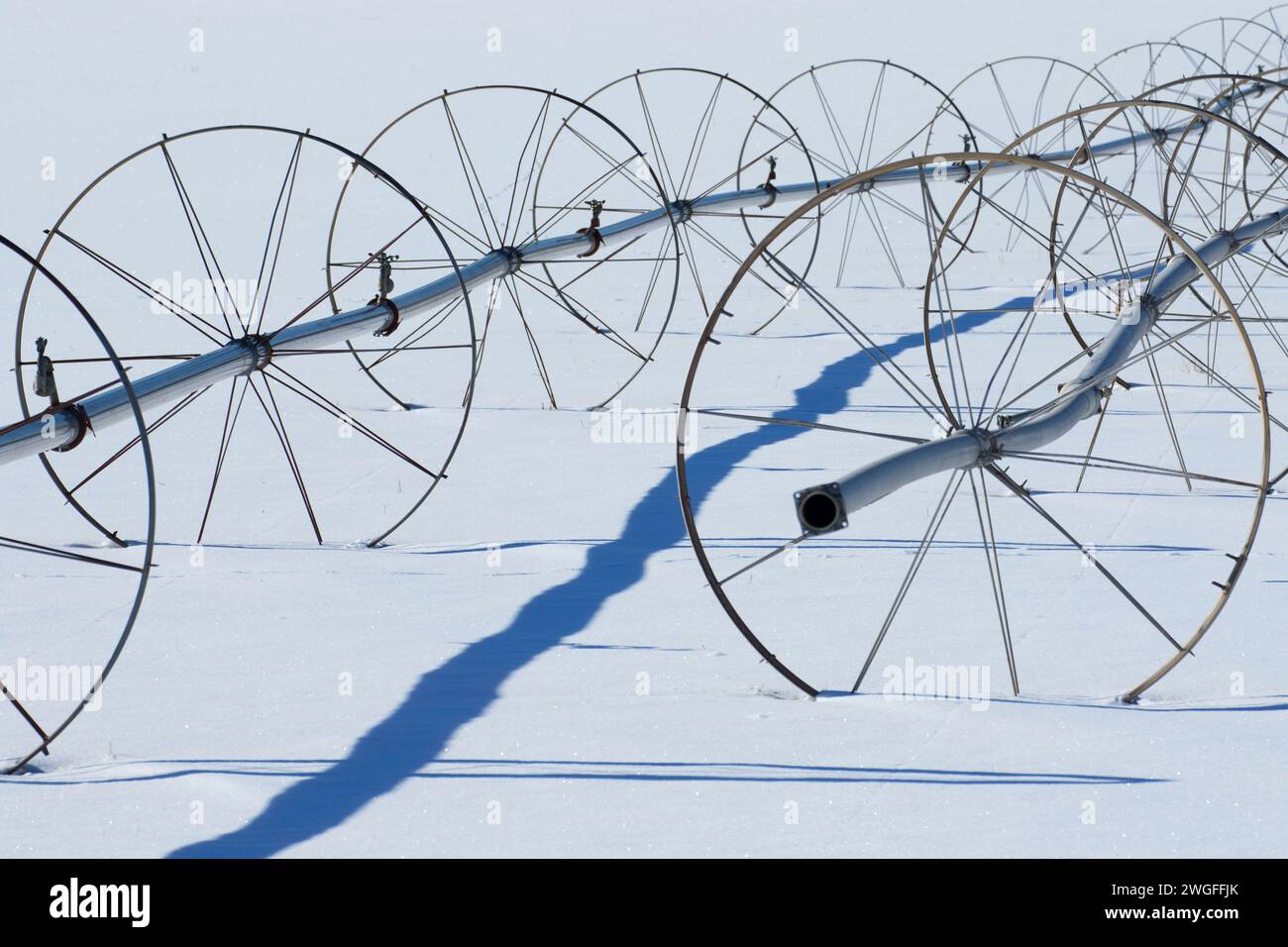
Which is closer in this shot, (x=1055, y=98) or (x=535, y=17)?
(x=1055, y=98)

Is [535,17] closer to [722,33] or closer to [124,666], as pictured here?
[722,33]

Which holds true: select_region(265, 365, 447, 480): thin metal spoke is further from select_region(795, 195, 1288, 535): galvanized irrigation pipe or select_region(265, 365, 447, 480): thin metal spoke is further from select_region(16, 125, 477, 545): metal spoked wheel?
select_region(795, 195, 1288, 535): galvanized irrigation pipe

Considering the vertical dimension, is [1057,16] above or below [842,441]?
above

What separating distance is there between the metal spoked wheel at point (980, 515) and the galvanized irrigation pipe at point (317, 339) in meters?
1.08

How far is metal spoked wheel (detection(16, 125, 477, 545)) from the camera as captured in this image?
11.0 meters

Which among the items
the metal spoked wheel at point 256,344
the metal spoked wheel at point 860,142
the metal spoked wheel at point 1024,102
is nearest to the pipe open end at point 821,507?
the metal spoked wheel at point 256,344

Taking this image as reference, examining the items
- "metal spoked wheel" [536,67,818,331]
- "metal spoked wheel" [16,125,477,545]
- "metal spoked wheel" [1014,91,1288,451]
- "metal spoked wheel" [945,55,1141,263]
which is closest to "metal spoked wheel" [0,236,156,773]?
"metal spoked wheel" [16,125,477,545]

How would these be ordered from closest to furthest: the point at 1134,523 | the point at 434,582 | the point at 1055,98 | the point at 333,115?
the point at 434,582 → the point at 1134,523 → the point at 333,115 → the point at 1055,98

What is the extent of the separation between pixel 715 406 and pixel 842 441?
1998mm

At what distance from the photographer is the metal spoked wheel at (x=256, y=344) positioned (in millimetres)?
10953

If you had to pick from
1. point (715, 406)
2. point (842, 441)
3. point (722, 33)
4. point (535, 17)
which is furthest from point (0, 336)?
point (535, 17)

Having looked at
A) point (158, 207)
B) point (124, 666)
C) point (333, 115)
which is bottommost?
point (124, 666)

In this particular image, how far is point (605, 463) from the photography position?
13.1 m

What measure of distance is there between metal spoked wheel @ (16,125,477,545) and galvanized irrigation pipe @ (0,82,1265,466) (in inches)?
Answer: 4.2
